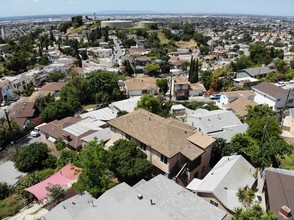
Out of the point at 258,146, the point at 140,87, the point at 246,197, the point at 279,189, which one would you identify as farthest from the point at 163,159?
the point at 140,87

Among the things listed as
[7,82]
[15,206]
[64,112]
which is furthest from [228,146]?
[7,82]

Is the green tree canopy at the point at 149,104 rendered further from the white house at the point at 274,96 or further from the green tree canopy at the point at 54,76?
the green tree canopy at the point at 54,76

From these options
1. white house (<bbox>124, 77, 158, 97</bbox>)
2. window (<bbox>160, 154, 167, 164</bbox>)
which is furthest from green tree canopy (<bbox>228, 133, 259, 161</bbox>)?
white house (<bbox>124, 77, 158, 97</bbox>)

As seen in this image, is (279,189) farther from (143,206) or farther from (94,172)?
(94,172)

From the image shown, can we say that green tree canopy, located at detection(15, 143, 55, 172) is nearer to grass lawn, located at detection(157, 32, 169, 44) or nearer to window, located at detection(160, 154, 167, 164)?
window, located at detection(160, 154, 167, 164)

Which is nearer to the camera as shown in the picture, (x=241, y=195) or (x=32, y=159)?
(x=241, y=195)
